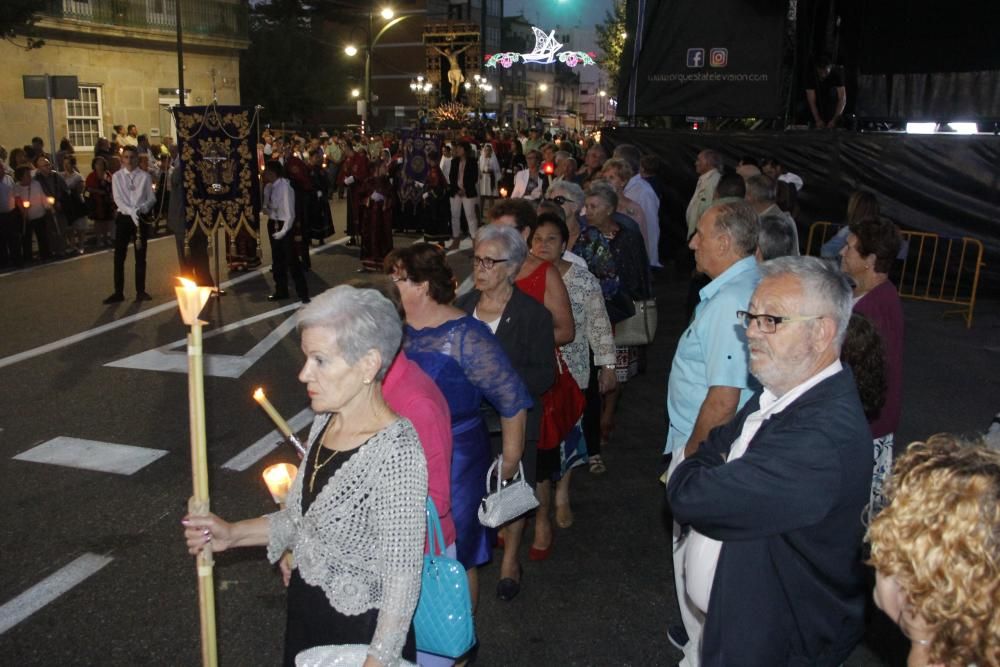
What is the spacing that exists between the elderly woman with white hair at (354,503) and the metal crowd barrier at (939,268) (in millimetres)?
10805

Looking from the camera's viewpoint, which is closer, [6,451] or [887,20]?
[6,451]

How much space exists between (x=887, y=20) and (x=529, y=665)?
14.1 m

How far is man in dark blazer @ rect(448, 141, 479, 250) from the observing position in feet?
57.3

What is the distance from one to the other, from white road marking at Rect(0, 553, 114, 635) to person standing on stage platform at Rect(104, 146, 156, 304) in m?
7.16

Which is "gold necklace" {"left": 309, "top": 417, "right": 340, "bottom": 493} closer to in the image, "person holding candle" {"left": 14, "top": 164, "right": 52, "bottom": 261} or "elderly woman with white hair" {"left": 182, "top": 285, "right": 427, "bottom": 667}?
"elderly woman with white hair" {"left": 182, "top": 285, "right": 427, "bottom": 667}

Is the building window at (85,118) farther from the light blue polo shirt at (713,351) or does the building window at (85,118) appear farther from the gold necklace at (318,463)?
the gold necklace at (318,463)

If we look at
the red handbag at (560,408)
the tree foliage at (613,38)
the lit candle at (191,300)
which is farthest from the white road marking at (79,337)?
the tree foliage at (613,38)

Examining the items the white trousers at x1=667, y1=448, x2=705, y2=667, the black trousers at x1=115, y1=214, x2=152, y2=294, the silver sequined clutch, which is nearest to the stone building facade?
the black trousers at x1=115, y1=214, x2=152, y2=294

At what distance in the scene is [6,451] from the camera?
21.0ft

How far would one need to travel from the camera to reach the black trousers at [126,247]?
36.8 feet

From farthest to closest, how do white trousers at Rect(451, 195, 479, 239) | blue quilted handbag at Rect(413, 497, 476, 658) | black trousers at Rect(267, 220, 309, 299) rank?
white trousers at Rect(451, 195, 479, 239) < black trousers at Rect(267, 220, 309, 299) < blue quilted handbag at Rect(413, 497, 476, 658)

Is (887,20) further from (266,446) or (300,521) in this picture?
(300,521)

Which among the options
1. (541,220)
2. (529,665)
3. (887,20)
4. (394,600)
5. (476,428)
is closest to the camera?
(394,600)

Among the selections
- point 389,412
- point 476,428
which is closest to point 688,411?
point 476,428
